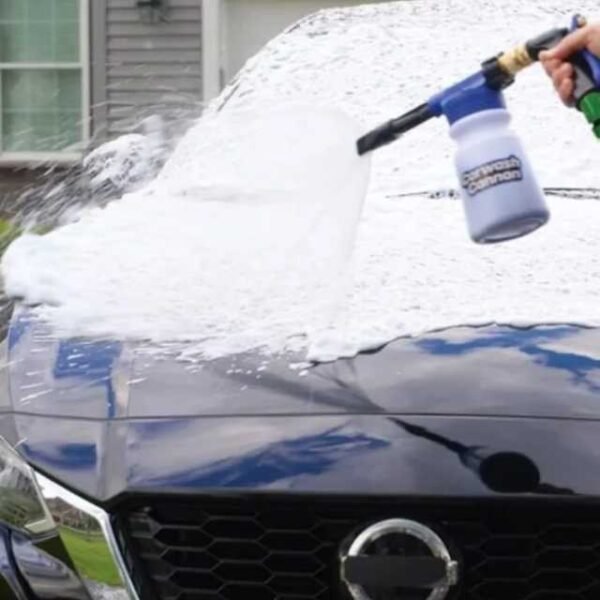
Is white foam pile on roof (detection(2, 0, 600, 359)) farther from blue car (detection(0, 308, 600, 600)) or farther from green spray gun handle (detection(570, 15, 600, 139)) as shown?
green spray gun handle (detection(570, 15, 600, 139))

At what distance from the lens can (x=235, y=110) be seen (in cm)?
397

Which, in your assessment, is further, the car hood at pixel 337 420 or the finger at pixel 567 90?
the finger at pixel 567 90

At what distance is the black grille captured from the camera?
2047 mm

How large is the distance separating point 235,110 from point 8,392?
1.76m

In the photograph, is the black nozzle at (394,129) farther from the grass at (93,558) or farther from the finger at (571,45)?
the grass at (93,558)

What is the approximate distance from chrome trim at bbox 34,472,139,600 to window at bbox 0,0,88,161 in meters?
9.47

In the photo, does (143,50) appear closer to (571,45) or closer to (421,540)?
(571,45)

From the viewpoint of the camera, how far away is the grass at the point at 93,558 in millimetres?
2113

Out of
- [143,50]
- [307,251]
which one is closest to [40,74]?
[143,50]

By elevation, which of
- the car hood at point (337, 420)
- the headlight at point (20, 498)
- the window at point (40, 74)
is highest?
the window at point (40, 74)

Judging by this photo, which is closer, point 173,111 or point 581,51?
point 581,51

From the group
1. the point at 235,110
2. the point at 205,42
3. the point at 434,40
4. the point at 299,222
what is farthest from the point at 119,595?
the point at 205,42

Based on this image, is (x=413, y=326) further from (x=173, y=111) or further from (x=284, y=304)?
(x=173, y=111)

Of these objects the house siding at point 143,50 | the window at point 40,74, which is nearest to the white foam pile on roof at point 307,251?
the house siding at point 143,50
